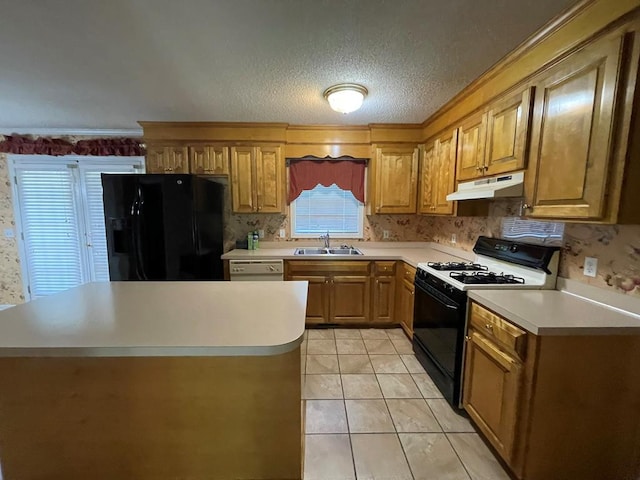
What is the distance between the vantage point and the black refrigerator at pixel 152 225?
2.65m

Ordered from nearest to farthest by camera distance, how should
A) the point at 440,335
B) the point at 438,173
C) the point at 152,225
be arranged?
1. the point at 440,335
2. the point at 152,225
3. the point at 438,173

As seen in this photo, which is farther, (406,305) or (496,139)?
(406,305)

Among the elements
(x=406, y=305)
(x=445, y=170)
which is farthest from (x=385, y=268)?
(x=445, y=170)

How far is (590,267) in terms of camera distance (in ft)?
5.36

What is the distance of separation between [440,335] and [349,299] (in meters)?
1.23

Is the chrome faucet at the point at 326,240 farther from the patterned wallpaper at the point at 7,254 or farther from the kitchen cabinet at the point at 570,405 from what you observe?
the patterned wallpaper at the point at 7,254

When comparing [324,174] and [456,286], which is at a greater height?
[324,174]

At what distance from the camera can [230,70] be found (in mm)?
1980

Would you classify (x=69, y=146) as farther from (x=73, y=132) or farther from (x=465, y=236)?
(x=465, y=236)

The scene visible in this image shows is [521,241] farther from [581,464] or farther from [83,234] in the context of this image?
[83,234]

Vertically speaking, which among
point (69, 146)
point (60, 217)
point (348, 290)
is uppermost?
point (69, 146)

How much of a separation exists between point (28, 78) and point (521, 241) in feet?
13.1

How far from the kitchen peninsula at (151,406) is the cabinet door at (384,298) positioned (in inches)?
83.5

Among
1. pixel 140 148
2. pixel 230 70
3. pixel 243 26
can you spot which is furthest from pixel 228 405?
pixel 140 148
